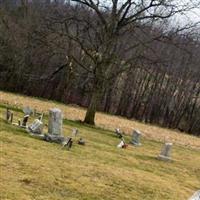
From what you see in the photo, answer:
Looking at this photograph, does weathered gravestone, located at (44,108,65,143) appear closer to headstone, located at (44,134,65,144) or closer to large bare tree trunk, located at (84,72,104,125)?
headstone, located at (44,134,65,144)

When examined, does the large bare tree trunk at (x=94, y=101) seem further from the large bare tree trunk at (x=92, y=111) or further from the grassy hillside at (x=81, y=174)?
the grassy hillside at (x=81, y=174)

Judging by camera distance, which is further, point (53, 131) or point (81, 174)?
point (53, 131)

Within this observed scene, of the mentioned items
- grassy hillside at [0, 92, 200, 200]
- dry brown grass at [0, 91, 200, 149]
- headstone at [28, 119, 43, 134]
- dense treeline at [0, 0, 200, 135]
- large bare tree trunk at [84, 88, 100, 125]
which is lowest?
grassy hillside at [0, 92, 200, 200]

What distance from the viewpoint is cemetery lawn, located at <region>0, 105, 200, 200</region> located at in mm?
10258

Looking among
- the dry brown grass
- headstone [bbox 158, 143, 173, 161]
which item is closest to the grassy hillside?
headstone [bbox 158, 143, 173, 161]

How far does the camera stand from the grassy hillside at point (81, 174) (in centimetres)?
1027

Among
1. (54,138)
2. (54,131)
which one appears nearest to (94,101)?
(54,131)

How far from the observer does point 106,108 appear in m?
54.6

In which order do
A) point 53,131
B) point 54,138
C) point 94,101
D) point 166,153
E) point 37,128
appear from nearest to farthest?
point 54,138 → point 53,131 → point 37,128 → point 166,153 → point 94,101

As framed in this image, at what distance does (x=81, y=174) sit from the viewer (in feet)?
40.2

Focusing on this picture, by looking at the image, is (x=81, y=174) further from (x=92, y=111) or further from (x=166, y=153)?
(x=92, y=111)

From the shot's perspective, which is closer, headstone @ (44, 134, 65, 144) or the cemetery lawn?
the cemetery lawn

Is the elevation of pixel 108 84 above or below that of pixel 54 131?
above

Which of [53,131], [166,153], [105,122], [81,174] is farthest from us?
[105,122]
